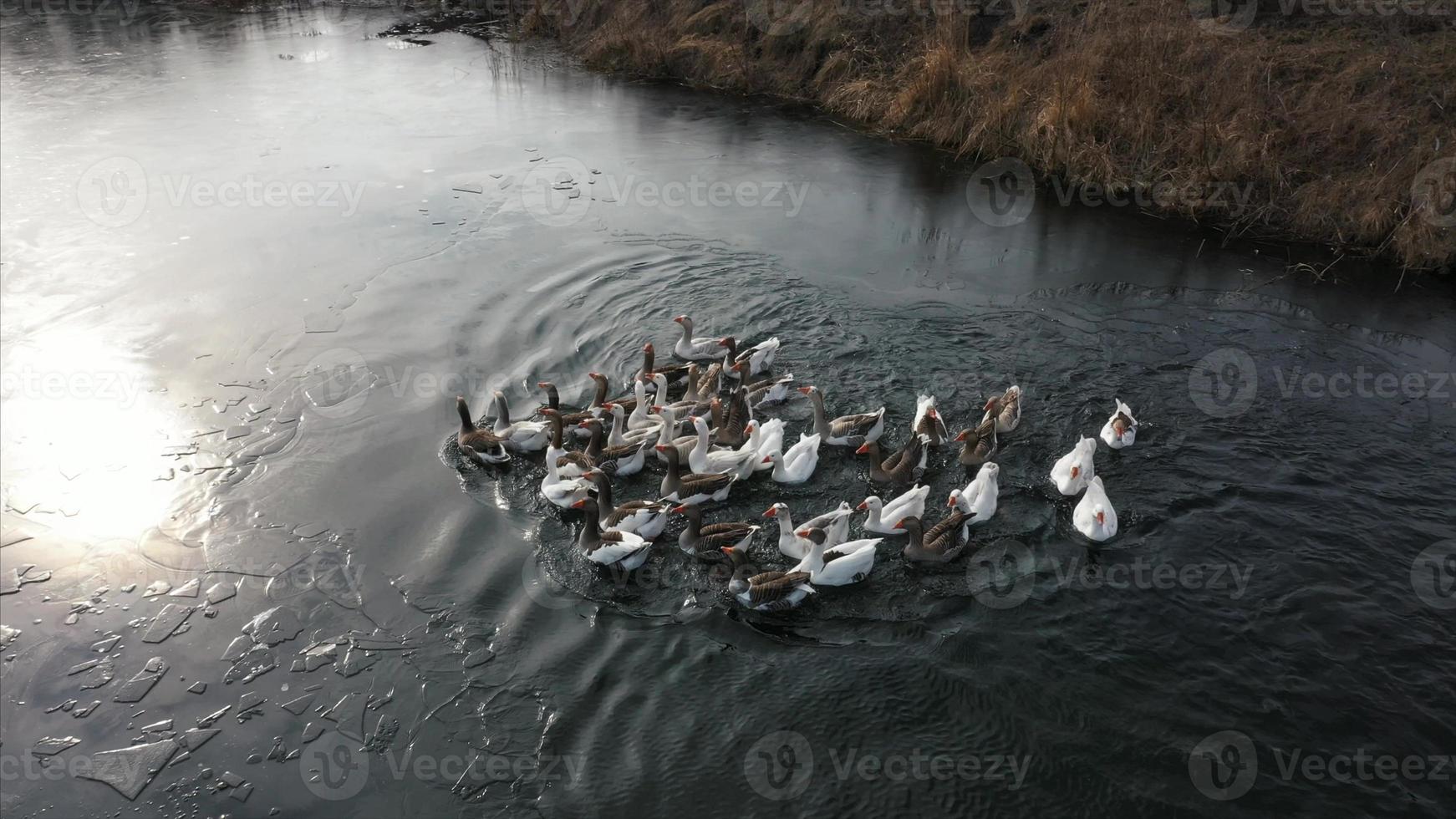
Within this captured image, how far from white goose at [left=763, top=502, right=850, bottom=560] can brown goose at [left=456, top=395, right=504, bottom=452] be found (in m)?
3.53

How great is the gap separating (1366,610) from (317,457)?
1156cm

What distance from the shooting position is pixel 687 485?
1022cm

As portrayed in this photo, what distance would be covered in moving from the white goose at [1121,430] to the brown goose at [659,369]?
→ 551 centimetres

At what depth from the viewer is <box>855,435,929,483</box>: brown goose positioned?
34.5 feet

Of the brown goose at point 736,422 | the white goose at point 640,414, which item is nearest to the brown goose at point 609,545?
the white goose at point 640,414

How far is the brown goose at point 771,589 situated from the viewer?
873cm

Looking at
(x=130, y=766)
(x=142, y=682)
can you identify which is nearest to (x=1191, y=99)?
(x=142, y=682)

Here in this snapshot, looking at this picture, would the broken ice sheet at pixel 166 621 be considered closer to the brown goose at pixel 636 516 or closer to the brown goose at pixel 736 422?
the brown goose at pixel 636 516

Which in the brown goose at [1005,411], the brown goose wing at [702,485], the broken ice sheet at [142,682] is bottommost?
the broken ice sheet at [142,682]

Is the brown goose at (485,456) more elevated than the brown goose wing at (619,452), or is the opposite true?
the brown goose wing at (619,452)

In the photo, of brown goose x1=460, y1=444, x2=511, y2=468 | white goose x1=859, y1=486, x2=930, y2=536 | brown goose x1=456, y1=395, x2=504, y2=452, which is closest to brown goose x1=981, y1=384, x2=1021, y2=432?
white goose x1=859, y1=486, x2=930, y2=536

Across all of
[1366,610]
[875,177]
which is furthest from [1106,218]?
[1366,610]

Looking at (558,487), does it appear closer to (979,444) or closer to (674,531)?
(674,531)

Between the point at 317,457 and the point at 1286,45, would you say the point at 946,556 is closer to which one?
the point at 317,457
